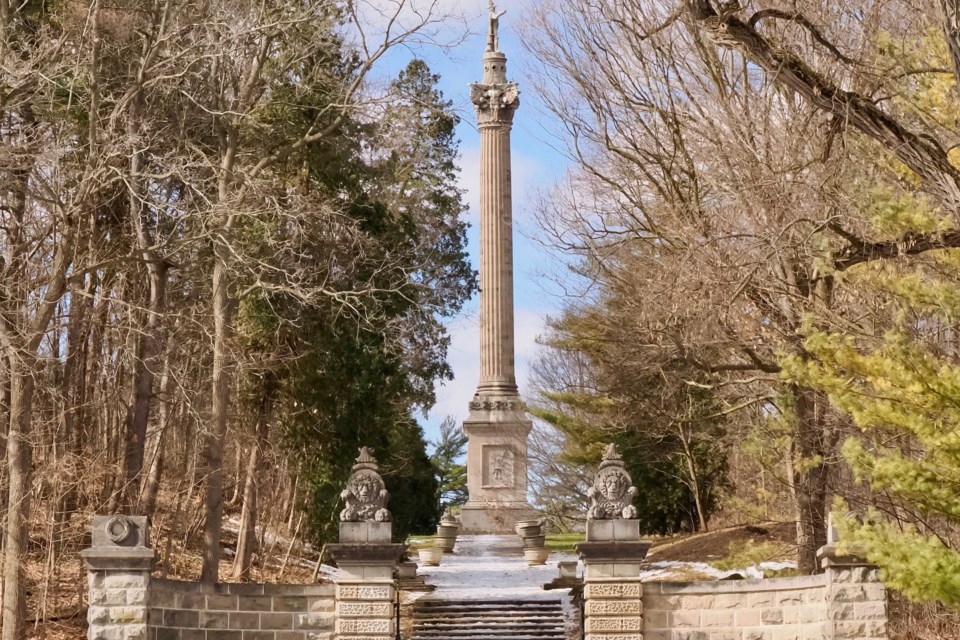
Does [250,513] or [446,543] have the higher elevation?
[250,513]

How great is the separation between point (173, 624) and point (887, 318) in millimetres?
9614

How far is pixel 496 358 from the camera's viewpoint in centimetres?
3700

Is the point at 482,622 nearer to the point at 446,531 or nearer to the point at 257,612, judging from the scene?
Result: the point at 257,612

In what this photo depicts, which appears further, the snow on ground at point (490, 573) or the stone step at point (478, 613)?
the snow on ground at point (490, 573)

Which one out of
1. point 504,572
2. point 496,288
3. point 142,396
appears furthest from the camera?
point 496,288

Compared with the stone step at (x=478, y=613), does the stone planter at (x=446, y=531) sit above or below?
above

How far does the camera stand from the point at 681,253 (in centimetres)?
1980

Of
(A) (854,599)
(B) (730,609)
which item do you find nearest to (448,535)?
(B) (730,609)

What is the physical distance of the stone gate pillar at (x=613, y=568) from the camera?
653 inches

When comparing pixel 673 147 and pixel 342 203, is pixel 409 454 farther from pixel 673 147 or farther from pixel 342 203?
pixel 673 147

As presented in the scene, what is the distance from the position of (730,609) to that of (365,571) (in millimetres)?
4507

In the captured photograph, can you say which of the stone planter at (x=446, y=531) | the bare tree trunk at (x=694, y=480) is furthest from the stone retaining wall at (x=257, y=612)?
the bare tree trunk at (x=694, y=480)

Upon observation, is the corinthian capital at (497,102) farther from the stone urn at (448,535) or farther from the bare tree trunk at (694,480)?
the stone urn at (448,535)

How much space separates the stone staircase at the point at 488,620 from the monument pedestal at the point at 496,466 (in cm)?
1266
